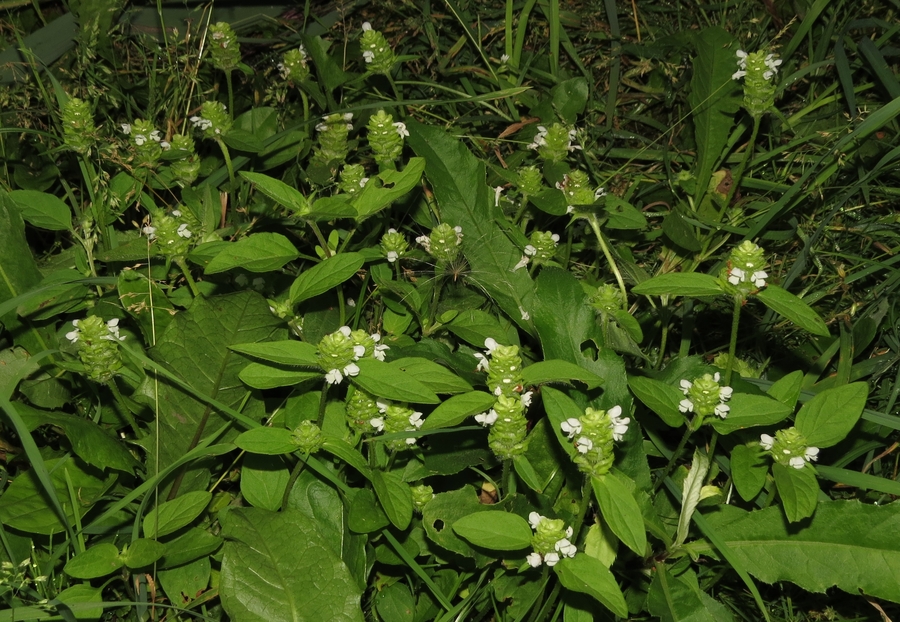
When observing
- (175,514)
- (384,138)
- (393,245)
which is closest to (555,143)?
(384,138)

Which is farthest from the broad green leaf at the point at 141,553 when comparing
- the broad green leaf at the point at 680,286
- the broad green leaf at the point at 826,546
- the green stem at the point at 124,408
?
the broad green leaf at the point at 826,546

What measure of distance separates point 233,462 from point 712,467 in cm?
159

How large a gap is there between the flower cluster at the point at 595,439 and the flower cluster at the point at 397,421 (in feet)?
1.73

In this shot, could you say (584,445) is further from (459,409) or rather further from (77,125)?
(77,125)

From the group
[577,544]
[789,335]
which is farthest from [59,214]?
[789,335]

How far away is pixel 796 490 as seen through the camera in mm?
2346

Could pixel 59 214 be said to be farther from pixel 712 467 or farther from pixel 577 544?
pixel 712 467

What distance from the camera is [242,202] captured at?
10.9 feet

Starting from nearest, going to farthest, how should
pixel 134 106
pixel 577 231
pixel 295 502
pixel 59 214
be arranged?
1. pixel 295 502
2. pixel 59 214
3. pixel 577 231
4. pixel 134 106

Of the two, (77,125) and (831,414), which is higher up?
(77,125)

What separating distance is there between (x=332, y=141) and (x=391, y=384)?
4.33ft

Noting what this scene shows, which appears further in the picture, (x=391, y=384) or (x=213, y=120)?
(x=213, y=120)

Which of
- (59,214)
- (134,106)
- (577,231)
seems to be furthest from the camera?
(134,106)

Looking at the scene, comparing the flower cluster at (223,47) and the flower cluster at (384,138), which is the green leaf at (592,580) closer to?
the flower cluster at (384,138)
